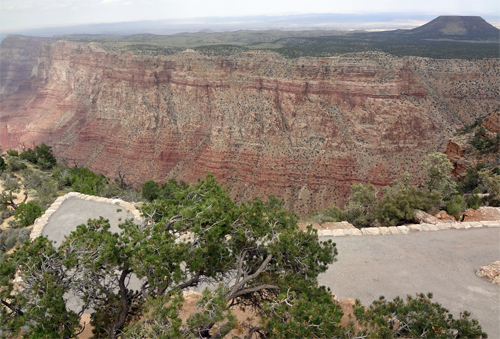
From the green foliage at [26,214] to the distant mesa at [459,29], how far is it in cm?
11141

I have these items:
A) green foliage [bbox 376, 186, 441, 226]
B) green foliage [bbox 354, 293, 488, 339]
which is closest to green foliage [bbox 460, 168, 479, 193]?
green foliage [bbox 376, 186, 441, 226]

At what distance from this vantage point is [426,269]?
11922mm

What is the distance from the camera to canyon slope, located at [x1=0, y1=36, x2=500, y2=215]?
41156 millimetres

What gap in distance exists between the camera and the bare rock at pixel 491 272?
11.2 metres

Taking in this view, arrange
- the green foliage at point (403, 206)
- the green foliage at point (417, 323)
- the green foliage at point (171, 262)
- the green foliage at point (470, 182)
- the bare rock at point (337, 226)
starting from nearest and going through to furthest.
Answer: the green foliage at point (171, 262) < the green foliage at point (417, 323) < the bare rock at point (337, 226) < the green foliage at point (403, 206) < the green foliage at point (470, 182)

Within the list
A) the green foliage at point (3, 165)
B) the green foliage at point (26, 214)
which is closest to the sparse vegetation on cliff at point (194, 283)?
the green foliage at point (26, 214)

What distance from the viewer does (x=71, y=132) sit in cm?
6003

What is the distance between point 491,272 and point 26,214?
21649 millimetres

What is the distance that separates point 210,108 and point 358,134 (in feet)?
77.3

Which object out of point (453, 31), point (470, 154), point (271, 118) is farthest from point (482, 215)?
point (453, 31)

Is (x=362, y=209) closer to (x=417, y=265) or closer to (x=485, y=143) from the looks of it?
(x=417, y=265)

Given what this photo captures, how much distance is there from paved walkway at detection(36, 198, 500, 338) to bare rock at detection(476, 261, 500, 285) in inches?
8.0

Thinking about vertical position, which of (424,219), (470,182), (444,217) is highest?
(424,219)

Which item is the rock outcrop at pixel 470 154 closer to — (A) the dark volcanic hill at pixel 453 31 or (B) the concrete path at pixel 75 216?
(B) the concrete path at pixel 75 216
